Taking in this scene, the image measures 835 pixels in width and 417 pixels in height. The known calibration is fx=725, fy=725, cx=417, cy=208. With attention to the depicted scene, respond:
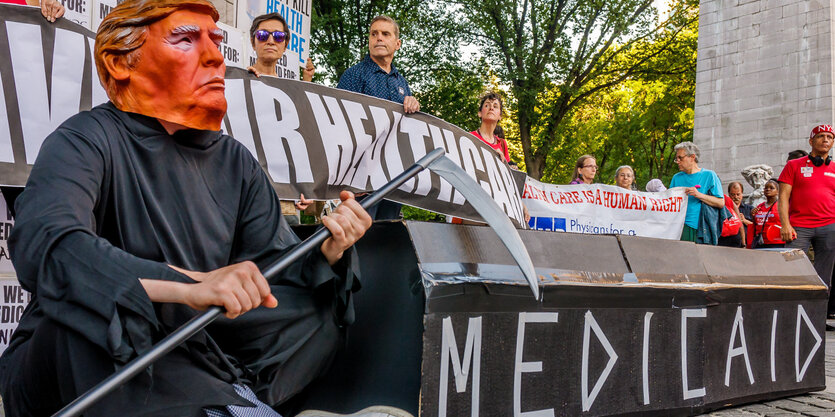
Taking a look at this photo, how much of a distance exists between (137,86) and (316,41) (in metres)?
19.3

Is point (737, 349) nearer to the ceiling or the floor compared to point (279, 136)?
nearer to the floor

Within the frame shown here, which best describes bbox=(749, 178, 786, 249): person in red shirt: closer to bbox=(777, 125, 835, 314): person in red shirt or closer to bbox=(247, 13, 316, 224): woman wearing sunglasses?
bbox=(777, 125, 835, 314): person in red shirt

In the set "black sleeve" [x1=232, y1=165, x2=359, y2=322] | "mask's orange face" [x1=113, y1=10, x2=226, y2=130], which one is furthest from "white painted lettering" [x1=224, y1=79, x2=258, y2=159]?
"mask's orange face" [x1=113, y1=10, x2=226, y2=130]

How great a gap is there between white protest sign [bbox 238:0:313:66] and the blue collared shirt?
217 centimetres

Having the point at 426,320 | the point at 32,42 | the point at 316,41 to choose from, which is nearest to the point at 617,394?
the point at 426,320

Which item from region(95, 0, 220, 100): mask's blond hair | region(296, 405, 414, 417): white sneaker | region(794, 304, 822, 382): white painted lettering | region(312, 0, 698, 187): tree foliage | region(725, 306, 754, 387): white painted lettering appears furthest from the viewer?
region(312, 0, 698, 187): tree foliage

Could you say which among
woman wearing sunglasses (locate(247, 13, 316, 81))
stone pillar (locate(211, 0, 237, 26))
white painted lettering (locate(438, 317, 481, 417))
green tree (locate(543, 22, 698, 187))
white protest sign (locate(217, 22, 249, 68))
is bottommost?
white painted lettering (locate(438, 317, 481, 417))

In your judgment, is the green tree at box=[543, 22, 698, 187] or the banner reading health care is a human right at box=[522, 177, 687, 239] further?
the green tree at box=[543, 22, 698, 187]

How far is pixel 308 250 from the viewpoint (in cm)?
172

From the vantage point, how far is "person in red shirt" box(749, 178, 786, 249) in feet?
29.9

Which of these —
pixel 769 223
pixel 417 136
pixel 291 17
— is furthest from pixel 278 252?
pixel 769 223

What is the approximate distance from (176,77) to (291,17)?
6.54 m

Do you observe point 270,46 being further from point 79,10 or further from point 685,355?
point 685,355

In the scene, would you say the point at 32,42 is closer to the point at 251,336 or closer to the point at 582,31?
the point at 251,336
